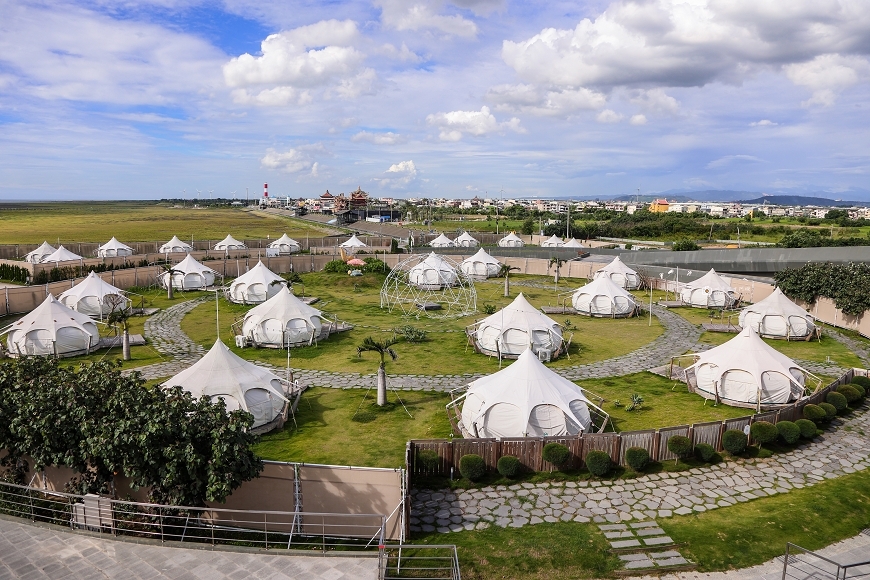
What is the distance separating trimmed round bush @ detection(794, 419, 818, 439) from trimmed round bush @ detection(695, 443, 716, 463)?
13.0 feet

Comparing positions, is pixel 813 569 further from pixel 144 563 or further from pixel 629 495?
pixel 144 563

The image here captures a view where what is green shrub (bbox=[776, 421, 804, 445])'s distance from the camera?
19.1 meters

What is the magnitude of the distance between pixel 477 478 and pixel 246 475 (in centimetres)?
693

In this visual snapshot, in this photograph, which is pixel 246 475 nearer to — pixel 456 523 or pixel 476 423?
pixel 456 523

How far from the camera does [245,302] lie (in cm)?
4350

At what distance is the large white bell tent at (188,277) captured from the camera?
4853cm

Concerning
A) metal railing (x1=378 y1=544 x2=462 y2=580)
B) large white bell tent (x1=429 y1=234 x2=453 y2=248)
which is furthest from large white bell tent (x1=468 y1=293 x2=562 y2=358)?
large white bell tent (x1=429 y1=234 x2=453 y2=248)

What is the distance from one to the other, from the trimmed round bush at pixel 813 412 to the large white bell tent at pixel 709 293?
2443 centimetres

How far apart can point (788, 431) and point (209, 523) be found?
18831 millimetres

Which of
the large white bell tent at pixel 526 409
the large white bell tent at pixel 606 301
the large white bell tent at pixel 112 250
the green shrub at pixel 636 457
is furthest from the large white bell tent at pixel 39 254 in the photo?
the green shrub at pixel 636 457

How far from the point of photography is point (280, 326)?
104 ft

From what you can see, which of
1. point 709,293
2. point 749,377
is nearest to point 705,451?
→ point 749,377

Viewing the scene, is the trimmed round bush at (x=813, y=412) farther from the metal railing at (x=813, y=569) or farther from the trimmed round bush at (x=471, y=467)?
the trimmed round bush at (x=471, y=467)

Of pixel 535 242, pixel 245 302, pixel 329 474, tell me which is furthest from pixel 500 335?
pixel 535 242
